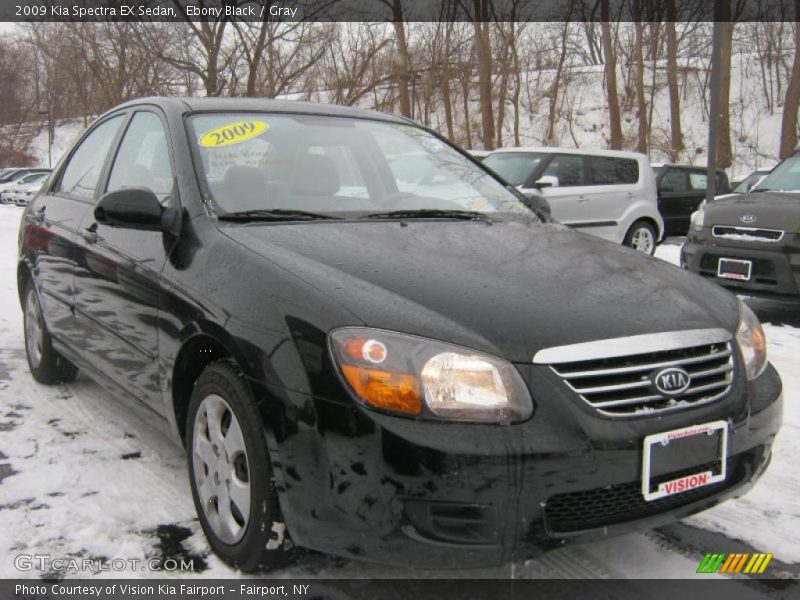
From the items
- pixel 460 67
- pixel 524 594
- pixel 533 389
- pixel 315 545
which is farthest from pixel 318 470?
pixel 460 67

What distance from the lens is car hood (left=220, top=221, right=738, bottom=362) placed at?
80.2 inches

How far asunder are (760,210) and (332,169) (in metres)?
4.62

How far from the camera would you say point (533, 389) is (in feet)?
6.38

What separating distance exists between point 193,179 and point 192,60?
17082mm

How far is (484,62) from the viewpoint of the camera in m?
23.0

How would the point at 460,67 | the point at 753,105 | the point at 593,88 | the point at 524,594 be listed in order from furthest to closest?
1. the point at 593,88
2. the point at 753,105
3. the point at 460,67
4. the point at 524,594

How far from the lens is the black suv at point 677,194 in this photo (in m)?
14.1

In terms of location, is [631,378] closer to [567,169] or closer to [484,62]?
[567,169]

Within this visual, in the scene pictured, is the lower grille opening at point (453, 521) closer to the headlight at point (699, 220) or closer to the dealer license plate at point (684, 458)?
the dealer license plate at point (684, 458)

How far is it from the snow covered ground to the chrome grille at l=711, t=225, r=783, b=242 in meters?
2.68

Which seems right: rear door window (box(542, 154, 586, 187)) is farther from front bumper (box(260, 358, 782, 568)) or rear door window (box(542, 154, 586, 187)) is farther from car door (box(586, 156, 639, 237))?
front bumper (box(260, 358, 782, 568))

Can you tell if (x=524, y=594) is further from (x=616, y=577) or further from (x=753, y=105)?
(x=753, y=105)

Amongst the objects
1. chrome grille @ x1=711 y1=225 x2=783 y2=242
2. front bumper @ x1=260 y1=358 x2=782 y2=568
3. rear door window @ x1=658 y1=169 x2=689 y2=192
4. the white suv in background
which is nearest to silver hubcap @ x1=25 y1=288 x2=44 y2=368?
front bumper @ x1=260 y1=358 x2=782 y2=568

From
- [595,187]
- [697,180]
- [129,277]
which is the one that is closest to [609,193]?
[595,187]
